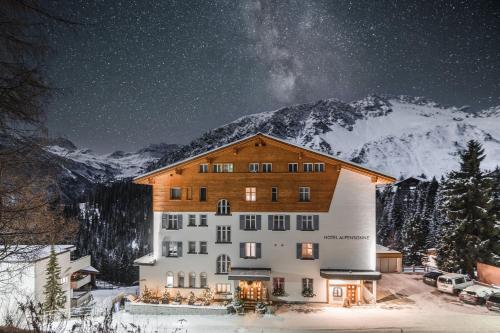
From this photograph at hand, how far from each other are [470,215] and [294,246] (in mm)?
16230

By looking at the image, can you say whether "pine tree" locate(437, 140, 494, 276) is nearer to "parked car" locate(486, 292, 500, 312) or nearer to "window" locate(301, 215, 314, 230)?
"parked car" locate(486, 292, 500, 312)

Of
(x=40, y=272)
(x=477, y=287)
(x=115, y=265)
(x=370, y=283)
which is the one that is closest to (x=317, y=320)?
(x=370, y=283)

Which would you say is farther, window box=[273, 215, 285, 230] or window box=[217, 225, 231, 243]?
window box=[217, 225, 231, 243]

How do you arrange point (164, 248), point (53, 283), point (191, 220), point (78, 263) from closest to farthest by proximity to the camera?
point (53, 283) < point (164, 248) < point (191, 220) < point (78, 263)

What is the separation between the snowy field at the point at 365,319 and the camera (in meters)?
22.3

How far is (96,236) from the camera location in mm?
121000

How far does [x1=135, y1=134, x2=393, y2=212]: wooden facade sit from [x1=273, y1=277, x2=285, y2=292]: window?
5.03 meters

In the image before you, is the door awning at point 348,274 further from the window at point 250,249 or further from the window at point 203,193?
the window at point 203,193

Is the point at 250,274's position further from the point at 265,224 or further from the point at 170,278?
the point at 170,278

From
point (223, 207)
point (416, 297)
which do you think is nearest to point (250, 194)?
point (223, 207)

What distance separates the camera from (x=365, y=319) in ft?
80.5

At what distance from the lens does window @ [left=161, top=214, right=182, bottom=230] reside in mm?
31452

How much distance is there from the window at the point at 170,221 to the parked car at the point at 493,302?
21716 mm

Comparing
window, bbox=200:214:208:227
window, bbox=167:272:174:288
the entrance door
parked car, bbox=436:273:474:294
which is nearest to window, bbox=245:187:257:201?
window, bbox=200:214:208:227
